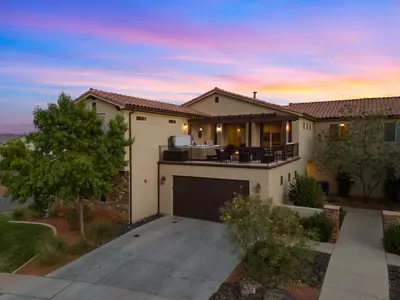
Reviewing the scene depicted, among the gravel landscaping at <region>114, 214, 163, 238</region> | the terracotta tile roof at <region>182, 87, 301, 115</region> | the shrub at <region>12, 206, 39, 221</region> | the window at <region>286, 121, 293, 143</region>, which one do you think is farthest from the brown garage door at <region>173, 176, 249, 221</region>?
the shrub at <region>12, 206, 39, 221</region>

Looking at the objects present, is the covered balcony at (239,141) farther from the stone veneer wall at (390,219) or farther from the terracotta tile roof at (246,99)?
the stone veneer wall at (390,219)

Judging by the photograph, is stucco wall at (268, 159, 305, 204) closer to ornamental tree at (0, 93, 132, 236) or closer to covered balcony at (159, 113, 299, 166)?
covered balcony at (159, 113, 299, 166)

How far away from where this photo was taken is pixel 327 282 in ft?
23.7

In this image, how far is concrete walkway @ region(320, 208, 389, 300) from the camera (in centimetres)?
670

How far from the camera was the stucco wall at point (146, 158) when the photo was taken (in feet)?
41.4

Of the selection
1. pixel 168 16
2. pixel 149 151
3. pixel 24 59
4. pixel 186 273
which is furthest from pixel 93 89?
pixel 186 273

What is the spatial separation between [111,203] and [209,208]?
4582 mm

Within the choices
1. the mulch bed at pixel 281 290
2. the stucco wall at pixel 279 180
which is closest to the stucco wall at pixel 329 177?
the stucco wall at pixel 279 180

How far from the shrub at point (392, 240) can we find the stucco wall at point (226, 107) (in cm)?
888

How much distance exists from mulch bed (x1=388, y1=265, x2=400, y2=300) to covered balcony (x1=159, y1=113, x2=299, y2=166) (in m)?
5.79

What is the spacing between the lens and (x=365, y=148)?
52.3 feet

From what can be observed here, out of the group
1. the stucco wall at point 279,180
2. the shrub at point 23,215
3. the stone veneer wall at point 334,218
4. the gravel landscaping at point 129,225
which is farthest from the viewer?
the shrub at point 23,215

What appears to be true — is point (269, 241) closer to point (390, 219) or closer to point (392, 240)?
point (392, 240)

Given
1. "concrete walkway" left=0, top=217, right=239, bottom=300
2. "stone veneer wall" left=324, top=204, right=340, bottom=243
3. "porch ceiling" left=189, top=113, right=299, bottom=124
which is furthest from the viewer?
"porch ceiling" left=189, top=113, right=299, bottom=124
